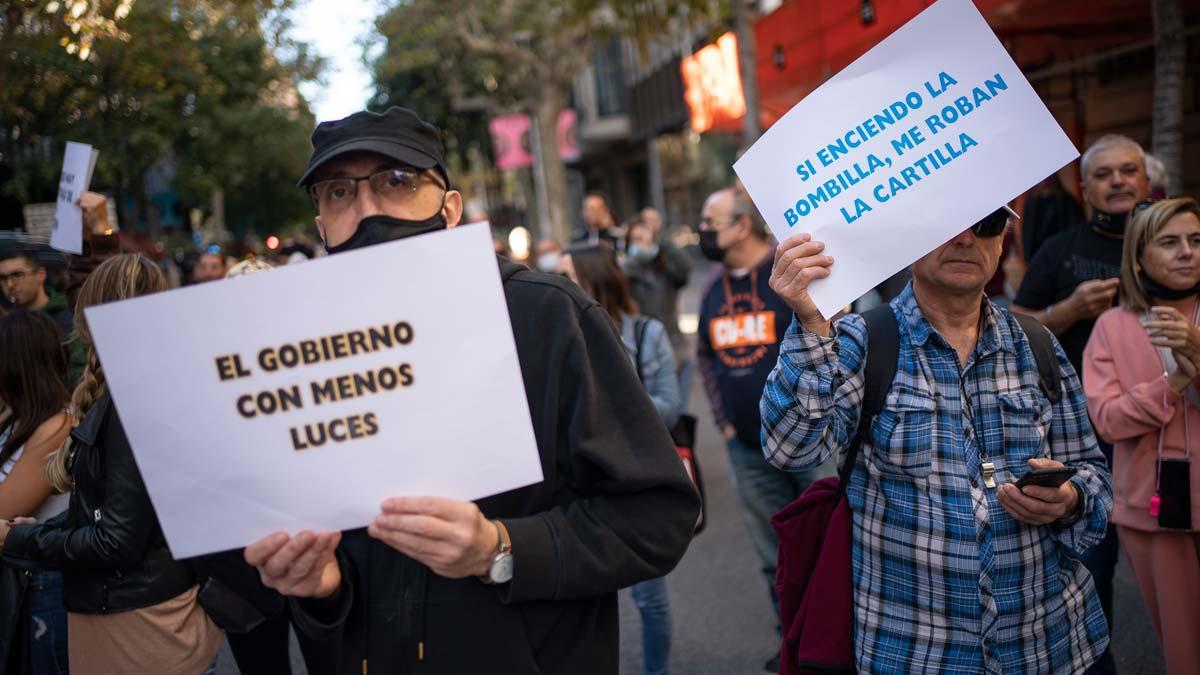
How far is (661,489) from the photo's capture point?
184 cm

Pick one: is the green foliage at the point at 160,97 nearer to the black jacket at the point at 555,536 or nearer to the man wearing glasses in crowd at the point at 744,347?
the man wearing glasses in crowd at the point at 744,347

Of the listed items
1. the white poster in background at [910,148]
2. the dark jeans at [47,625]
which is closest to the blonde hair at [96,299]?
the dark jeans at [47,625]

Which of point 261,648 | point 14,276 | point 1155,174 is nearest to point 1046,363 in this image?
point 1155,174

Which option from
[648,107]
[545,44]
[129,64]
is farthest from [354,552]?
[648,107]

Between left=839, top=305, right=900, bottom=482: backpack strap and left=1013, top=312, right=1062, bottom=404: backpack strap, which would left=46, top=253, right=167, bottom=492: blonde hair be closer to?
left=839, top=305, right=900, bottom=482: backpack strap

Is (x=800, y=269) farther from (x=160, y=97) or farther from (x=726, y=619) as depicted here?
(x=160, y=97)

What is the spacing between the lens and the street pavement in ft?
14.1

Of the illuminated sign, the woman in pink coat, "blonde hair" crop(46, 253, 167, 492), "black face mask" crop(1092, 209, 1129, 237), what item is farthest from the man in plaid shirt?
the illuminated sign

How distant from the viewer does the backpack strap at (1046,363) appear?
245cm

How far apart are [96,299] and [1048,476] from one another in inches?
118

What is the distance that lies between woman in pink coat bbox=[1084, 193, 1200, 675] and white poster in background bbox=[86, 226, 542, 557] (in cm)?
236

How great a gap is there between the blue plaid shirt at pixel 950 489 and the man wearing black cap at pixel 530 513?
640 millimetres

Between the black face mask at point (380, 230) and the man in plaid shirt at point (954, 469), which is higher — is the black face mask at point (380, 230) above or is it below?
above

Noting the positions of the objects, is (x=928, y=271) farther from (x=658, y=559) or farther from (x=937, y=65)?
(x=658, y=559)
